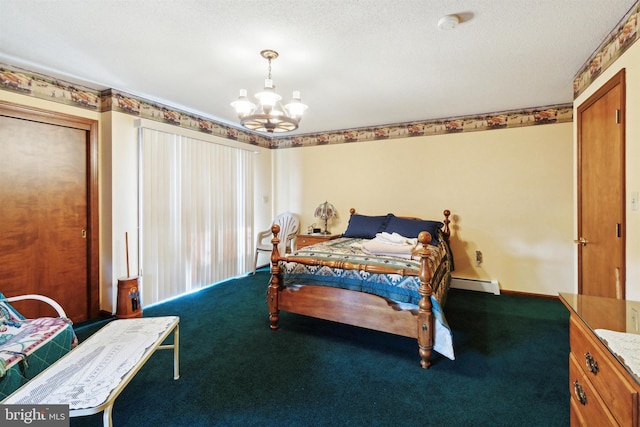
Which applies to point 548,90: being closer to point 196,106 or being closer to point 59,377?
point 196,106

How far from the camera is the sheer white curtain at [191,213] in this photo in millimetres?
3398

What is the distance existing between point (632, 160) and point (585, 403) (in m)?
1.54

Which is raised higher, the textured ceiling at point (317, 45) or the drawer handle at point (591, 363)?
the textured ceiling at point (317, 45)

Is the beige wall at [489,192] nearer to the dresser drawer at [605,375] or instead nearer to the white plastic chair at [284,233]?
the white plastic chair at [284,233]

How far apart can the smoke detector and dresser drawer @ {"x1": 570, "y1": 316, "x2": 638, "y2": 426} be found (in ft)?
5.74

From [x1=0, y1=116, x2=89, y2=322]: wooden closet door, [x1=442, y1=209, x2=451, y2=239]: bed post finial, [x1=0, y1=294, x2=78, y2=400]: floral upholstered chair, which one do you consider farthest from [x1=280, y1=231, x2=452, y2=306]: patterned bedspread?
[x1=0, y1=116, x2=89, y2=322]: wooden closet door

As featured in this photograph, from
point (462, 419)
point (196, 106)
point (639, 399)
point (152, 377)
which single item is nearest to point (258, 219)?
point (196, 106)

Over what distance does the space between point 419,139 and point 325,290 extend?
9.21 feet

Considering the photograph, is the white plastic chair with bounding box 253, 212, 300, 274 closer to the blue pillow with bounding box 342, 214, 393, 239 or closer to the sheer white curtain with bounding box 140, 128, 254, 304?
the sheer white curtain with bounding box 140, 128, 254, 304

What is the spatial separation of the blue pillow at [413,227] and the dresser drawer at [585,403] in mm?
2273

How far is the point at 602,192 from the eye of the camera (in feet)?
7.27

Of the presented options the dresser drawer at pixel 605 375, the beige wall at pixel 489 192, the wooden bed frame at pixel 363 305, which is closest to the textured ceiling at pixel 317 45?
the beige wall at pixel 489 192

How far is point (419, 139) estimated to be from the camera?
4.30m

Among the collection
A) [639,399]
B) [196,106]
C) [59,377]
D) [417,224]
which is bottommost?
[59,377]
